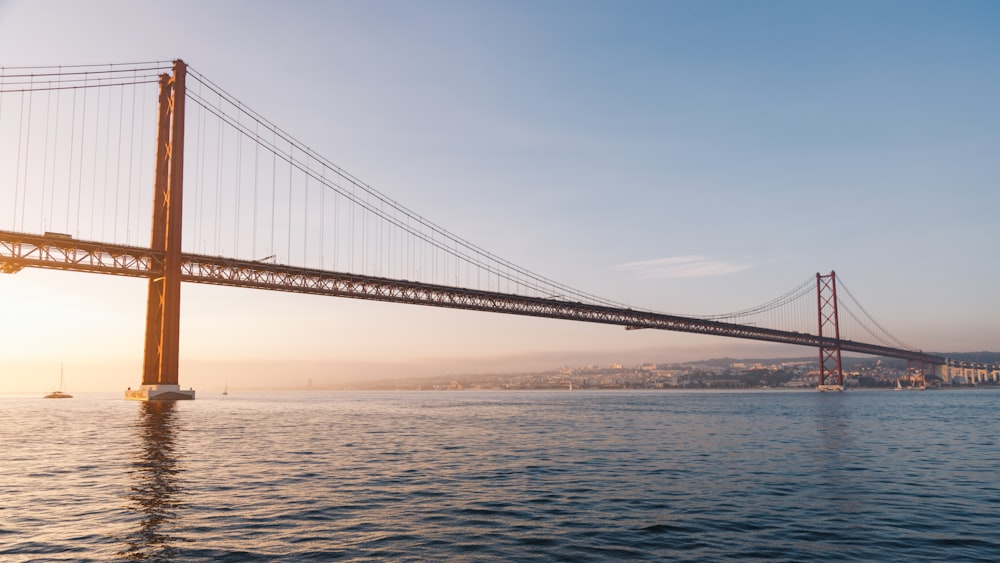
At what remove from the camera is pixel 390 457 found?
72.1 feet

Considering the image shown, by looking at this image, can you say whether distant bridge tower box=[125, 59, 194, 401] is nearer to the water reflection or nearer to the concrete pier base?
the concrete pier base

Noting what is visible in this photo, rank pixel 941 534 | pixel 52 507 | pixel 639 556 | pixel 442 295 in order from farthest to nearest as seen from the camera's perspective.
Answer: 1. pixel 442 295
2. pixel 52 507
3. pixel 941 534
4. pixel 639 556

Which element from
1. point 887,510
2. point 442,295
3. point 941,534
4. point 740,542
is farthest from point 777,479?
point 442,295

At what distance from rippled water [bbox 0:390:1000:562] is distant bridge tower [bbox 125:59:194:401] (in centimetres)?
3142

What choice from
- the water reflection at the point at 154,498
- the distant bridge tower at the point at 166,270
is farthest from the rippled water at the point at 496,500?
the distant bridge tower at the point at 166,270

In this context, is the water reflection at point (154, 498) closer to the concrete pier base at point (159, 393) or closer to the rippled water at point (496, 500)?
the rippled water at point (496, 500)

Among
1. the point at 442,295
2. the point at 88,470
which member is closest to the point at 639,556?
the point at 88,470

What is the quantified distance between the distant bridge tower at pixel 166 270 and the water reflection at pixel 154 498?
31.1m

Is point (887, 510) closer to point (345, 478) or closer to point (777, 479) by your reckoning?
point (777, 479)

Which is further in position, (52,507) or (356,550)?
(52,507)

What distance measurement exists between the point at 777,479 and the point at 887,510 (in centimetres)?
402

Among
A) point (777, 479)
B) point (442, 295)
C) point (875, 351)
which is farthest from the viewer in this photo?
point (875, 351)

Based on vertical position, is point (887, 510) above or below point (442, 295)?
below

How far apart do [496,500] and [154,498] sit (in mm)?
7402
